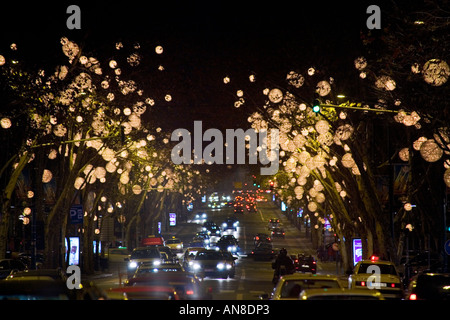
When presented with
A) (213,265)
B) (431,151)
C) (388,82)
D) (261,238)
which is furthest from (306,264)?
(431,151)

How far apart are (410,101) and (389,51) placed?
168 centimetres

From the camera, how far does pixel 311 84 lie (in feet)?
119

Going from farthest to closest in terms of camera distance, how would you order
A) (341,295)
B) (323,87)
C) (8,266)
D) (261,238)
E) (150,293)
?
(261,238) → (8,266) → (323,87) → (150,293) → (341,295)

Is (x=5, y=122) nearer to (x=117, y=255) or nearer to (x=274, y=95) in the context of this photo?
(x=274, y=95)

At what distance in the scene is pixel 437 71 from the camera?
20.5 meters

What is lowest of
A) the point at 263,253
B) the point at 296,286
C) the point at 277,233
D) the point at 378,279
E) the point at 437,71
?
the point at 263,253

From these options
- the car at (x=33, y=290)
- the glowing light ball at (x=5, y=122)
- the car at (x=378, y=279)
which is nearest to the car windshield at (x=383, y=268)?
the car at (x=378, y=279)

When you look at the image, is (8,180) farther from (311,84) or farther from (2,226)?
(311,84)

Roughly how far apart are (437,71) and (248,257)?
50.2 m

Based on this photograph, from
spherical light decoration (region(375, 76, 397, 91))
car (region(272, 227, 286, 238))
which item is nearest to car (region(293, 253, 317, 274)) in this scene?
spherical light decoration (region(375, 76, 397, 91))

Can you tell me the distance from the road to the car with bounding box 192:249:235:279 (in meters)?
0.48

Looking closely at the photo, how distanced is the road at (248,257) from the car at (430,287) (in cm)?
436

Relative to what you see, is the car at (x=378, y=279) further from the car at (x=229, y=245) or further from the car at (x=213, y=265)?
the car at (x=229, y=245)
